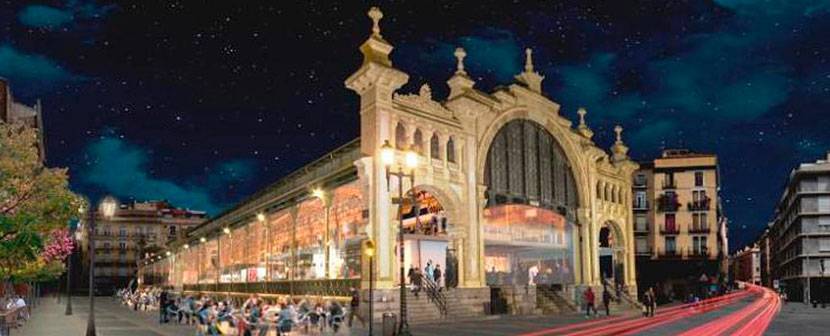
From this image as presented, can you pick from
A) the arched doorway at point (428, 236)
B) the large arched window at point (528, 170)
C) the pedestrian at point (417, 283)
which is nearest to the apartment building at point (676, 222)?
the large arched window at point (528, 170)

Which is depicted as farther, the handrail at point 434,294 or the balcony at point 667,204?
the balcony at point 667,204

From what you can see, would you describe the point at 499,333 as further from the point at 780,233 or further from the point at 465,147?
the point at 780,233

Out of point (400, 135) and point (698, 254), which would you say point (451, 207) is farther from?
point (698, 254)

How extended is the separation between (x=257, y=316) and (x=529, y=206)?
Result: 77.2 ft

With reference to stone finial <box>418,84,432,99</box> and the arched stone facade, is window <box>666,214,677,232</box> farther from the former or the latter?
stone finial <box>418,84,432,99</box>

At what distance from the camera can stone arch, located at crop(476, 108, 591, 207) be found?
37.9m

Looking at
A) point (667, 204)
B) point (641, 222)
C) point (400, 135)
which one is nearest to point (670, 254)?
point (641, 222)

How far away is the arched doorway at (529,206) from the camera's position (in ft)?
131

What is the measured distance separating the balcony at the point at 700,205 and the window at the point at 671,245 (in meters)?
3.65

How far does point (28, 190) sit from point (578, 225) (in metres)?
33.9

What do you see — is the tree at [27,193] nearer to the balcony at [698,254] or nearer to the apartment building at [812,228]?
the balcony at [698,254]

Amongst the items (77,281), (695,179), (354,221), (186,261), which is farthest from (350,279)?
(77,281)

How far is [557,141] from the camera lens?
45.0 meters

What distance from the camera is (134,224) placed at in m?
122
